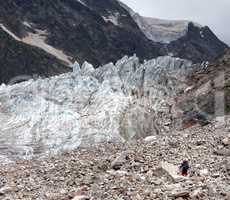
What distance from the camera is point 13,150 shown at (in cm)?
3325

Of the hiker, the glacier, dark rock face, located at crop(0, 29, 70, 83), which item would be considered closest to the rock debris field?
the hiker

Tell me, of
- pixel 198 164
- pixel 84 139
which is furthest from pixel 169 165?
pixel 84 139

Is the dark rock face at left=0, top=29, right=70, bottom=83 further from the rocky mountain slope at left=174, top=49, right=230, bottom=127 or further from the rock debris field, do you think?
the rock debris field

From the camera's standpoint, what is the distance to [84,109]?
124 feet

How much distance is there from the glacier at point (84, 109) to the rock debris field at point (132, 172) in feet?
8.78

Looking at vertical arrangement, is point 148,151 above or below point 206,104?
below

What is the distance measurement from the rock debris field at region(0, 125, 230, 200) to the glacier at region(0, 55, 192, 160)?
268cm

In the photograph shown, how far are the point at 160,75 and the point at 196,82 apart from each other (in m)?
2.91

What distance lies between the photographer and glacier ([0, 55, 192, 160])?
112 ft

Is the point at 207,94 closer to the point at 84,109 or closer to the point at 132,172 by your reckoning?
the point at 84,109

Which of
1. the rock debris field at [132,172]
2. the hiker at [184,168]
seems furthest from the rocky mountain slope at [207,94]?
the hiker at [184,168]

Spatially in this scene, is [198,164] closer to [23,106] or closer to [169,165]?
[169,165]

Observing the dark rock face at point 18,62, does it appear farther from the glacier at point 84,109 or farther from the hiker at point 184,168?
the hiker at point 184,168

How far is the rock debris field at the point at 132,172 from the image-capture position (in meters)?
23.3
